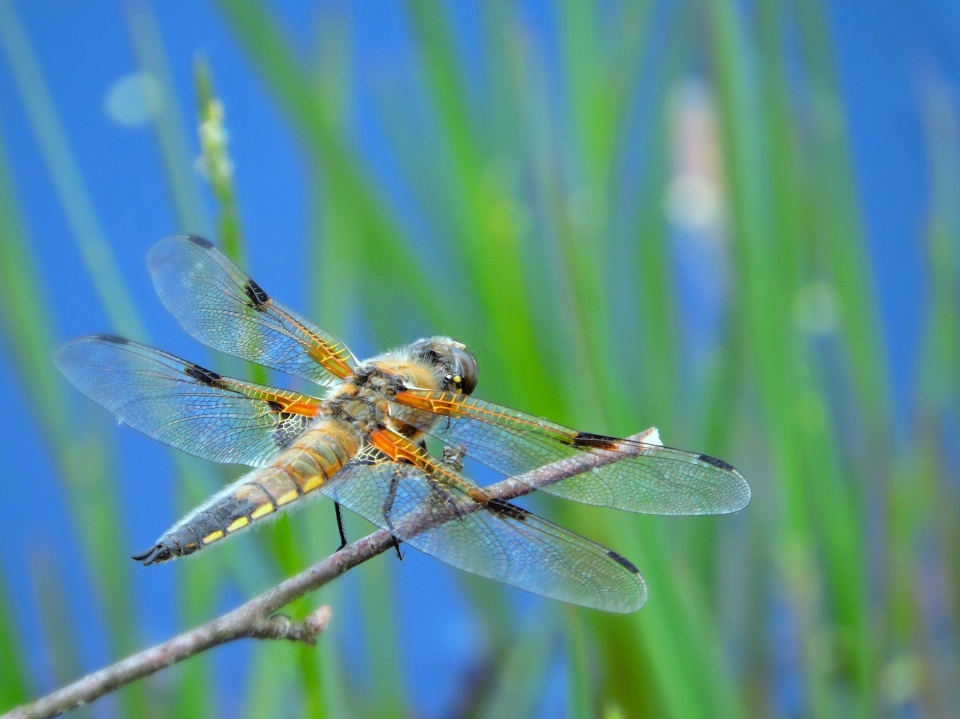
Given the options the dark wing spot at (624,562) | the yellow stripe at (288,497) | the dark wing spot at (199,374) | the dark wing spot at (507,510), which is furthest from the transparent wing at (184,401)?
the dark wing spot at (624,562)

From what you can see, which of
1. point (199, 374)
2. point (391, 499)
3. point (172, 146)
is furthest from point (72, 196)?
point (391, 499)

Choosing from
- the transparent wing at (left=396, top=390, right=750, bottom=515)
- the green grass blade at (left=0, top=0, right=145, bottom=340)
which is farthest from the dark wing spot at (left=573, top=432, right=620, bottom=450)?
the green grass blade at (left=0, top=0, right=145, bottom=340)

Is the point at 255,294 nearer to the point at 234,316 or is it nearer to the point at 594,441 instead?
the point at 234,316

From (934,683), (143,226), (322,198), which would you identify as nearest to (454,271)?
(322,198)

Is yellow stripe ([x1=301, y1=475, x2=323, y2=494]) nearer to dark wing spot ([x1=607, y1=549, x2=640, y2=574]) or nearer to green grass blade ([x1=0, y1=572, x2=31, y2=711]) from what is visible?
dark wing spot ([x1=607, y1=549, x2=640, y2=574])

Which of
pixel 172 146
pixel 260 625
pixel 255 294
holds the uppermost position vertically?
pixel 172 146

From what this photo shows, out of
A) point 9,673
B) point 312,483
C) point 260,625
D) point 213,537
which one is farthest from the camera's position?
point 9,673

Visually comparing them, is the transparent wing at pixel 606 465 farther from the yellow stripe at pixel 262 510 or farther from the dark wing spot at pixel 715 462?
the yellow stripe at pixel 262 510
